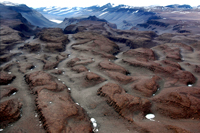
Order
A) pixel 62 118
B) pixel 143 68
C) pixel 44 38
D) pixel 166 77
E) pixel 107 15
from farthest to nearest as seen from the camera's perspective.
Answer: pixel 107 15 → pixel 44 38 → pixel 143 68 → pixel 166 77 → pixel 62 118

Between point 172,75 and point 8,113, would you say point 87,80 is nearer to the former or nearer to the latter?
point 8,113

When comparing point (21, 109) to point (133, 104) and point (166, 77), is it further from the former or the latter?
point (166, 77)

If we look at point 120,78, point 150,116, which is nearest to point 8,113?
point 150,116

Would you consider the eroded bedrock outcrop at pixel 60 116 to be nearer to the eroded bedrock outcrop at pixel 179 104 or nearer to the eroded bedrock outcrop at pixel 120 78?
the eroded bedrock outcrop at pixel 179 104

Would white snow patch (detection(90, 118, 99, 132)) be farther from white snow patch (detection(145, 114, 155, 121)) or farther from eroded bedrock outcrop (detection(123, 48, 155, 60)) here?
eroded bedrock outcrop (detection(123, 48, 155, 60))

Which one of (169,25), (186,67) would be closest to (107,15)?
(169,25)

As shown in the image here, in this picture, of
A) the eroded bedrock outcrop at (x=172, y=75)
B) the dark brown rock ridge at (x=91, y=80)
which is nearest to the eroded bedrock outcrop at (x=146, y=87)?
the eroded bedrock outcrop at (x=172, y=75)
